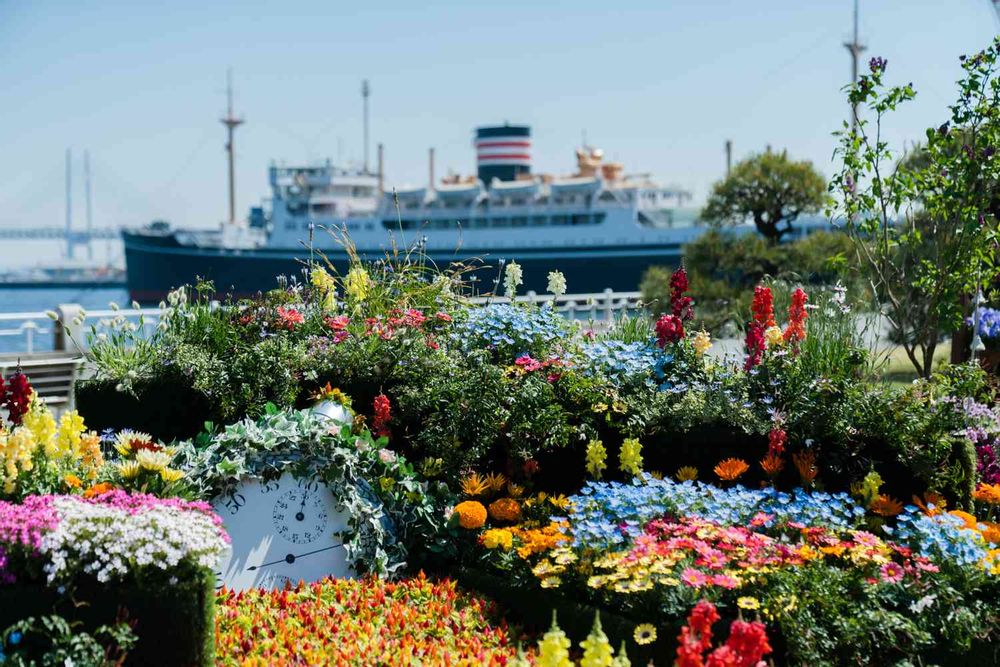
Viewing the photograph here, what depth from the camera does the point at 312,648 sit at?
4.18 m

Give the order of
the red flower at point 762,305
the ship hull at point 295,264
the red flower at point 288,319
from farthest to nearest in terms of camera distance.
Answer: the ship hull at point 295,264
the red flower at point 288,319
the red flower at point 762,305

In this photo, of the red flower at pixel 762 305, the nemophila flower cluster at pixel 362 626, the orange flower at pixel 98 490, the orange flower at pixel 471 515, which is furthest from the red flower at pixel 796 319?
the orange flower at pixel 98 490

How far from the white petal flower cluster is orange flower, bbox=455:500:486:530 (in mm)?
1516

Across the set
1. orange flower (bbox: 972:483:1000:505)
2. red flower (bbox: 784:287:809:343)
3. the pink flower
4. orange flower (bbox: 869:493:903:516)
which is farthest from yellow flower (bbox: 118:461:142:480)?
orange flower (bbox: 972:483:1000:505)

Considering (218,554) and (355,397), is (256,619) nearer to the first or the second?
(218,554)

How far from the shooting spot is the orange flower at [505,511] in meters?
5.33

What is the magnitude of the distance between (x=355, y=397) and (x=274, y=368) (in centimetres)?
55

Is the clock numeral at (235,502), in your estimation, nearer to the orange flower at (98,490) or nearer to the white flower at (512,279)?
the orange flower at (98,490)

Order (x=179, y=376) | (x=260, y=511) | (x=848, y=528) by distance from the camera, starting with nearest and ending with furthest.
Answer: (x=848, y=528), (x=260, y=511), (x=179, y=376)

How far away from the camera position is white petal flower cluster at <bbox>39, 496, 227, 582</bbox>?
3.71 metres

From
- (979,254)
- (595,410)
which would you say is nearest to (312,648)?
(595,410)

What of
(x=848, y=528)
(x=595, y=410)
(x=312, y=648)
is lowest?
(x=312, y=648)

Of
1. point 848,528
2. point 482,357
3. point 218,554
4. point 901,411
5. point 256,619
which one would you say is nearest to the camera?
point 218,554

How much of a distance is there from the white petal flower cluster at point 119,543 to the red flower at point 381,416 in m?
2.17
